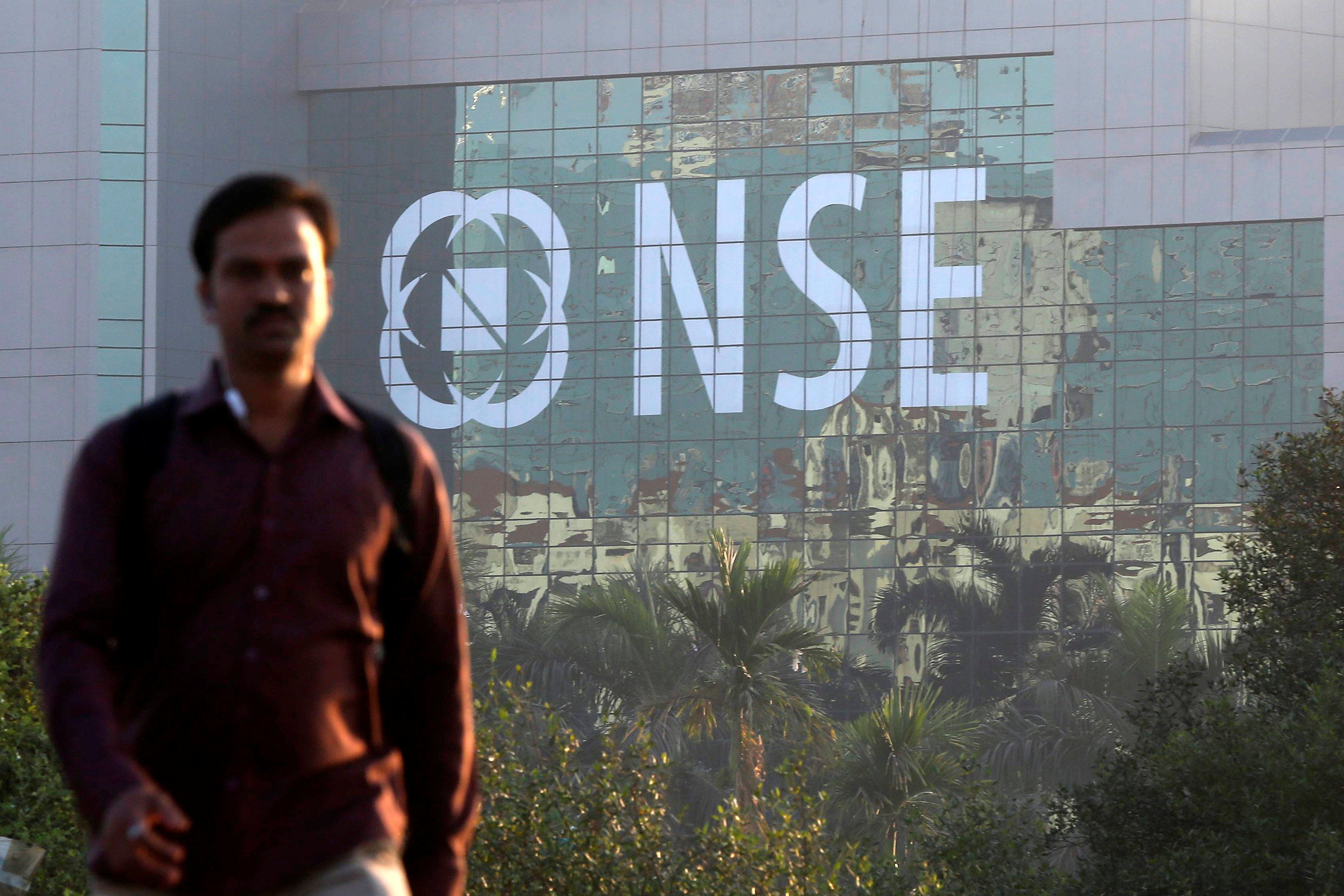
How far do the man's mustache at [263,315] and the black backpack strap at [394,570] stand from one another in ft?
0.67

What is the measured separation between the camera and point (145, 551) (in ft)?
10.2

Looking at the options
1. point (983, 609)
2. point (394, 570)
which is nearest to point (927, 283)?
point (983, 609)

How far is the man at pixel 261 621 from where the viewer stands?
3.05 m

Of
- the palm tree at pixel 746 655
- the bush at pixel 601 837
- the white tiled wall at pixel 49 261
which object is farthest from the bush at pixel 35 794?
the white tiled wall at pixel 49 261

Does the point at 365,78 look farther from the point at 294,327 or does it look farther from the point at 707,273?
the point at 294,327

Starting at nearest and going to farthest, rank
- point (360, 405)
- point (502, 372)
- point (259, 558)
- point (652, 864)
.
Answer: point (259, 558), point (360, 405), point (652, 864), point (502, 372)

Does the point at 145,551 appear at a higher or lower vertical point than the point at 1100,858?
higher

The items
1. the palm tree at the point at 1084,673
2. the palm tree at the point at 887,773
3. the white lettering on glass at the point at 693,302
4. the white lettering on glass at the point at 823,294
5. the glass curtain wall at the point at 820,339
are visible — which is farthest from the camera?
the white lettering on glass at the point at 693,302

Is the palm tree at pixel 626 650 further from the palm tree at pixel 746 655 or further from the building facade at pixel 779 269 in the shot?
the building facade at pixel 779 269

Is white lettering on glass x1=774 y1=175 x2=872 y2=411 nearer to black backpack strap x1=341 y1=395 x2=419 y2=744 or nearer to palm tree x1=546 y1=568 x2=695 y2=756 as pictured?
palm tree x1=546 y1=568 x2=695 y2=756

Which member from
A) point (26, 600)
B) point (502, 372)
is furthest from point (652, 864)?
point (502, 372)

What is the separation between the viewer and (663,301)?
2132 inches

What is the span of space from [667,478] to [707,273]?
16.3 feet

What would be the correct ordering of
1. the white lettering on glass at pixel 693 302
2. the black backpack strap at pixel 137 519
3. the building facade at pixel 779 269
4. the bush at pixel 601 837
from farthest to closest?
the white lettering on glass at pixel 693 302 → the building facade at pixel 779 269 → the bush at pixel 601 837 → the black backpack strap at pixel 137 519
